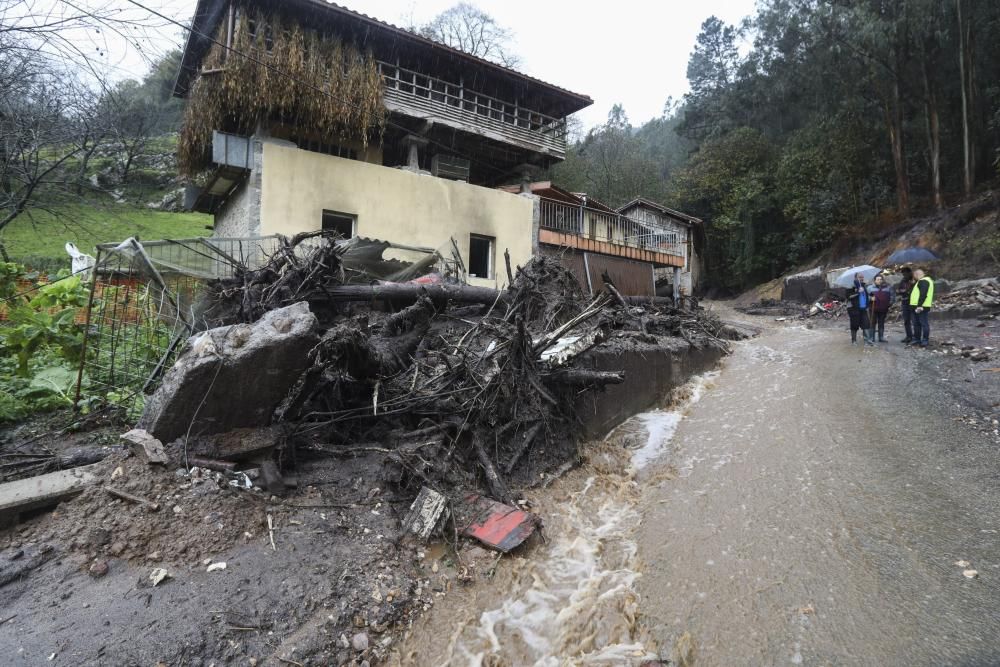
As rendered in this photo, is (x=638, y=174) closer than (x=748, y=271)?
No

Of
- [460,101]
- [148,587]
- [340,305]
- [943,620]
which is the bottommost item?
[943,620]

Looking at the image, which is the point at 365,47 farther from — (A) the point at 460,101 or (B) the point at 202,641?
(B) the point at 202,641

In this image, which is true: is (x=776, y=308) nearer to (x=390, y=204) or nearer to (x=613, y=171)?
(x=613, y=171)

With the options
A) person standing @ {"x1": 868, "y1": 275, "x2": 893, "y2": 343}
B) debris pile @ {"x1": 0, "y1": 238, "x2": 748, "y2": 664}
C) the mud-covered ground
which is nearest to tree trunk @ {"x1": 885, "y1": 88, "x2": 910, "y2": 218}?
the mud-covered ground

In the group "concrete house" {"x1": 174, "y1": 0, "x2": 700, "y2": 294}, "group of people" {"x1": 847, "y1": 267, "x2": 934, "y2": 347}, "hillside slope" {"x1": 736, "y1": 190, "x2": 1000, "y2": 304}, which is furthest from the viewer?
"hillside slope" {"x1": 736, "y1": 190, "x2": 1000, "y2": 304}

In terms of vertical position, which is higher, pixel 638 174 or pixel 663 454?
pixel 638 174

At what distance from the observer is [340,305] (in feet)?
20.1

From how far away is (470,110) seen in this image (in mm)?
13836

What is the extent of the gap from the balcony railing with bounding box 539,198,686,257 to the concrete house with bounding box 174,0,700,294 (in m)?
0.08

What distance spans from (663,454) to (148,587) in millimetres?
5764

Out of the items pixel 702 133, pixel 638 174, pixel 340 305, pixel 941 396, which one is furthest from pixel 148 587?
pixel 702 133

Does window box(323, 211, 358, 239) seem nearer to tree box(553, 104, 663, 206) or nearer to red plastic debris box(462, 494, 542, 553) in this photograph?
red plastic debris box(462, 494, 542, 553)

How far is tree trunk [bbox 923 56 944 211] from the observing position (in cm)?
2019

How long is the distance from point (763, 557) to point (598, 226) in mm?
15363
